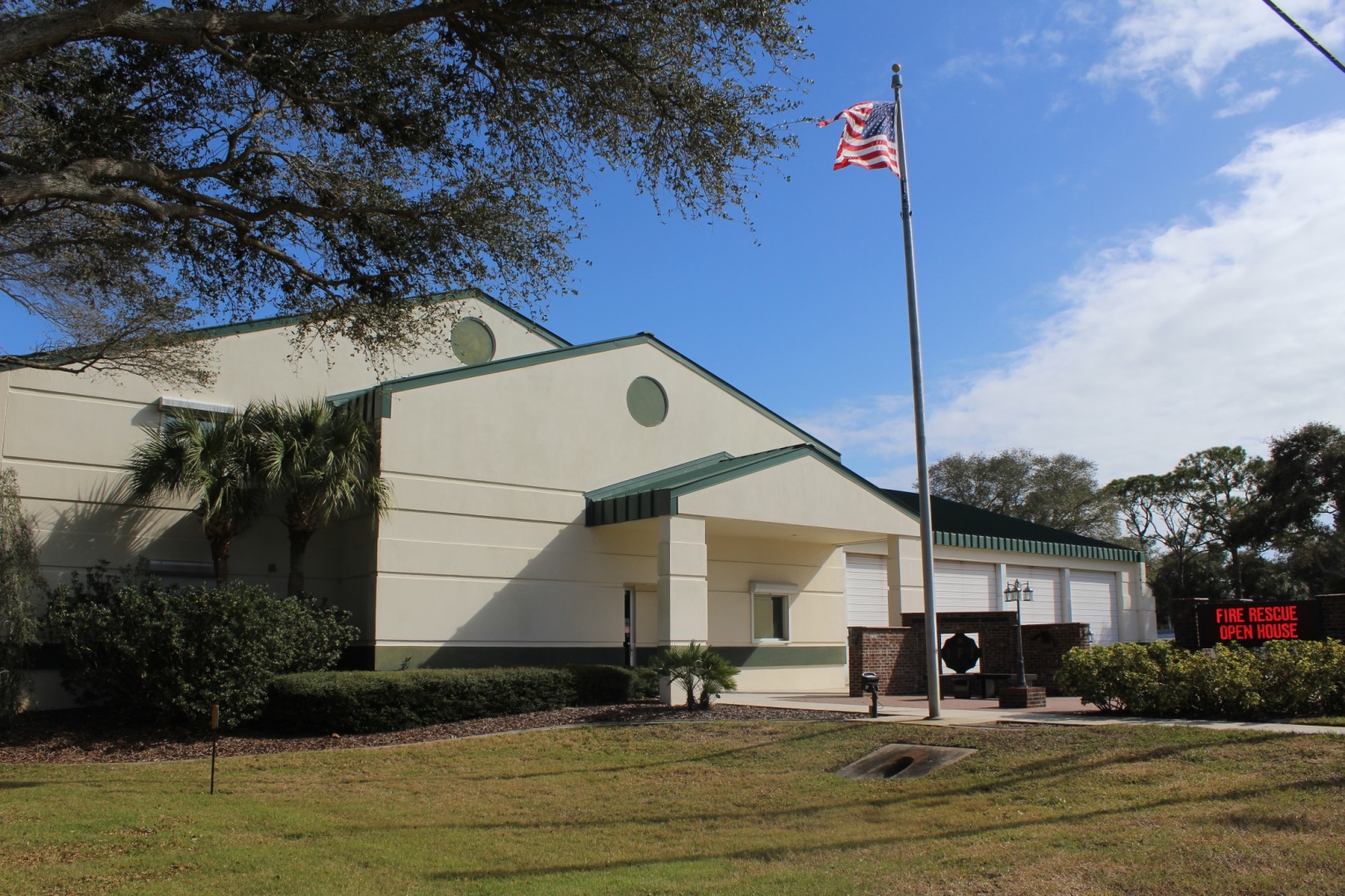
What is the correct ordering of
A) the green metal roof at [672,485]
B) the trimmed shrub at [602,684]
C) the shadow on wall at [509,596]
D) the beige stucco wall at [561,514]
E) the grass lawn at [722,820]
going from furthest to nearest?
the beige stucco wall at [561,514], the green metal roof at [672,485], the shadow on wall at [509,596], the trimmed shrub at [602,684], the grass lawn at [722,820]

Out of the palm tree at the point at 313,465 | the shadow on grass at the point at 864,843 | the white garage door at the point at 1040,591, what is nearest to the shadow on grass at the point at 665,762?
the shadow on grass at the point at 864,843

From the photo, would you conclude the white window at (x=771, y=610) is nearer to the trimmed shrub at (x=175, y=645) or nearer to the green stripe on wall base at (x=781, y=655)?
the green stripe on wall base at (x=781, y=655)

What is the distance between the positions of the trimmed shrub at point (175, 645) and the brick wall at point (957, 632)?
1109 cm

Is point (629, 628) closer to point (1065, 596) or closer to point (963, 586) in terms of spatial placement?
point (963, 586)

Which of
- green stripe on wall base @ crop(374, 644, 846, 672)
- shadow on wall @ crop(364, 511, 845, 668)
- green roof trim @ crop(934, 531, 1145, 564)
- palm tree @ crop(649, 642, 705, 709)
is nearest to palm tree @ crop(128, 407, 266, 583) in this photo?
shadow on wall @ crop(364, 511, 845, 668)

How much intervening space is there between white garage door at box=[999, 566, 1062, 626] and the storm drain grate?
60.0ft

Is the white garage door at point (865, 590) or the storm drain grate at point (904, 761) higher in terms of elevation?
the white garage door at point (865, 590)

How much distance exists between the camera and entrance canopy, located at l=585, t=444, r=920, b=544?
1980cm

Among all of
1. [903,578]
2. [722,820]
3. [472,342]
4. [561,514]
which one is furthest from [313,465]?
[903,578]

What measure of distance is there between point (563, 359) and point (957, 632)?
34.5 feet

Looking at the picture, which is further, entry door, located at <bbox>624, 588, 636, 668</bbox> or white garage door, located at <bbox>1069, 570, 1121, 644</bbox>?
white garage door, located at <bbox>1069, 570, 1121, 644</bbox>

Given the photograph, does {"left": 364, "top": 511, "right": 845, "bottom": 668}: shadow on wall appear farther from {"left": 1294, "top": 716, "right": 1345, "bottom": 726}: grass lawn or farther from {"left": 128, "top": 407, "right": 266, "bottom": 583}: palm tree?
{"left": 1294, "top": 716, "right": 1345, "bottom": 726}: grass lawn

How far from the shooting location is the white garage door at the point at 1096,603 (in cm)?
3131

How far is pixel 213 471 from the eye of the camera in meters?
17.6
